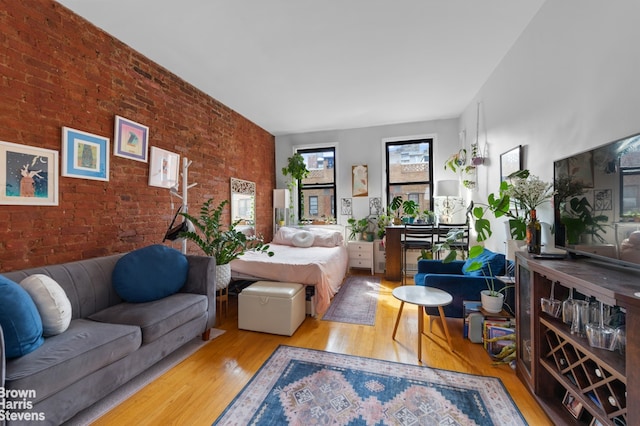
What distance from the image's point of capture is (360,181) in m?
5.14

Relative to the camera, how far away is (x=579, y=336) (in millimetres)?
1316

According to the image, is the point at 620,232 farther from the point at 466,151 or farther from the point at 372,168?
the point at 372,168

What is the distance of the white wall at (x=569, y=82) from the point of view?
1363 millimetres

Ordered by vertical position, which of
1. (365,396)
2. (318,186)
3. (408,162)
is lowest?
(365,396)

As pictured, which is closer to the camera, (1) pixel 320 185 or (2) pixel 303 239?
(2) pixel 303 239

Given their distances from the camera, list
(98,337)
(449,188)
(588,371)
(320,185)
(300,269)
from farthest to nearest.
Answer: (320,185) → (449,188) → (300,269) → (98,337) → (588,371)

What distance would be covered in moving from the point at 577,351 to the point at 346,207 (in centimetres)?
406

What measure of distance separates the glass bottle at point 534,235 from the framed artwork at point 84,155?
3.54m

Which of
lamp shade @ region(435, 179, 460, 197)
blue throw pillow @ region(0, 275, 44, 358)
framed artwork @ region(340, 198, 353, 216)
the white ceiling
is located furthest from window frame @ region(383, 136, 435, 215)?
blue throw pillow @ region(0, 275, 44, 358)

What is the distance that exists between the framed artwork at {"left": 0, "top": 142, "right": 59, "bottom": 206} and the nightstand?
3.95 m

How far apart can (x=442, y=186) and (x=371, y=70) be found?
226 centimetres

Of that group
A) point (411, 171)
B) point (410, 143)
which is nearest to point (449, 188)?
point (411, 171)

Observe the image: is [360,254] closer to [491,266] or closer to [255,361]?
[491,266]

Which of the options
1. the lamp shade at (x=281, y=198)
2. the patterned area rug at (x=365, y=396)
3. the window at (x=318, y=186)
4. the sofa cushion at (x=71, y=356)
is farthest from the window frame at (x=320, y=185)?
the sofa cushion at (x=71, y=356)
